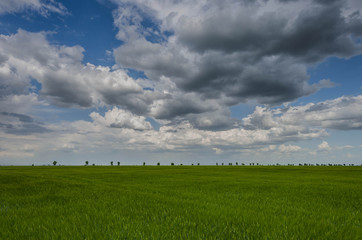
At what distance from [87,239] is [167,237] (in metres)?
1.76

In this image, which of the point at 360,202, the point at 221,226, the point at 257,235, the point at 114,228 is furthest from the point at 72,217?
the point at 360,202

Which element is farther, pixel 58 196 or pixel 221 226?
pixel 58 196

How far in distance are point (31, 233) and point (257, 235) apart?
5729 millimetres

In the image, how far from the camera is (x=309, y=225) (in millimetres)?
5797

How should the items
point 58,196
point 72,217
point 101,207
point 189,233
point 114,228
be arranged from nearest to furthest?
point 189,233 → point 114,228 → point 72,217 → point 101,207 → point 58,196

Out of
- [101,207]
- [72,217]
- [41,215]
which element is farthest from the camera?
[101,207]

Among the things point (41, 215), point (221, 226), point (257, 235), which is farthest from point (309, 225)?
point (41, 215)

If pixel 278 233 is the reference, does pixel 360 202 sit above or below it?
below

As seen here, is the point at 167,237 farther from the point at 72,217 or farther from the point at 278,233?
the point at 72,217

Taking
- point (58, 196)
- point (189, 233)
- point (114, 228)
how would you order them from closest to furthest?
point (189, 233)
point (114, 228)
point (58, 196)

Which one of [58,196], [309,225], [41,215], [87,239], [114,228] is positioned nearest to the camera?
[87,239]

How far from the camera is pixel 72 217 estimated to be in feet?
21.2

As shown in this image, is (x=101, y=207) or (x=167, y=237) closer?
(x=167, y=237)

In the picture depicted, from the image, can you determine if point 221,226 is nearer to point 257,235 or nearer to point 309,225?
point 257,235
